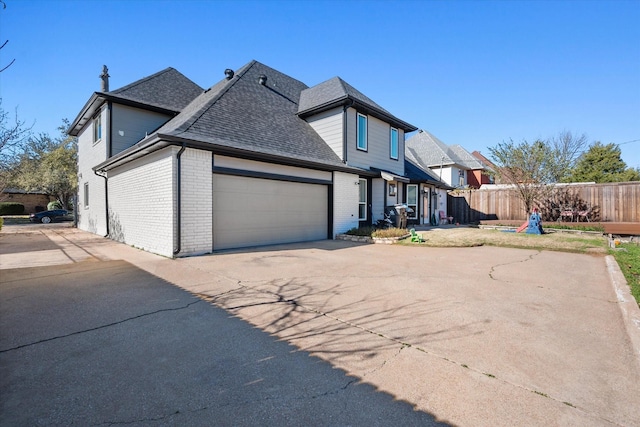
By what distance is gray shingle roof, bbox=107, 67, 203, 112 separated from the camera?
1331cm

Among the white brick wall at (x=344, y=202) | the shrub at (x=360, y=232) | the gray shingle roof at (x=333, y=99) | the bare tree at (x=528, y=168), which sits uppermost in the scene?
the gray shingle roof at (x=333, y=99)

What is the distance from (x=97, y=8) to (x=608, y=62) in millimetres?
19272

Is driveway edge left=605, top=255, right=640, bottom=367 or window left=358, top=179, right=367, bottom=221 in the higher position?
window left=358, top=179, right=367, bottom=221

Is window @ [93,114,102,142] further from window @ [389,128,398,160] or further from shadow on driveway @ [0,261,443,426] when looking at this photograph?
window @ [389,128,398,160]

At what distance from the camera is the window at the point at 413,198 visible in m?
16.9

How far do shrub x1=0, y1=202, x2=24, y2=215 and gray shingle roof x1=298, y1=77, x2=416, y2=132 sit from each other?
3643 centimetres

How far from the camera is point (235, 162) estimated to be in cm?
907

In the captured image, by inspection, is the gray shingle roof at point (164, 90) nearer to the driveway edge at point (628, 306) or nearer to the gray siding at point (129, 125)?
the gray siding at point (129, 125)

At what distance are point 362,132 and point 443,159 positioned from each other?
57.2 feet

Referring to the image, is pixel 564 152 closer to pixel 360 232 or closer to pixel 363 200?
pixel 363 200

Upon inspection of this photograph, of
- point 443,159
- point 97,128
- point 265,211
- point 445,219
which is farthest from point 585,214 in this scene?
point 97,128

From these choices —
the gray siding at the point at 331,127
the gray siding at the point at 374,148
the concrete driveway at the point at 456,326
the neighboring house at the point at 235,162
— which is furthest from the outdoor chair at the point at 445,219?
the concrete driveway at the point at 456,326

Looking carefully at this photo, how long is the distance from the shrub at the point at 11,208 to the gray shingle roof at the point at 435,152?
42215 mm

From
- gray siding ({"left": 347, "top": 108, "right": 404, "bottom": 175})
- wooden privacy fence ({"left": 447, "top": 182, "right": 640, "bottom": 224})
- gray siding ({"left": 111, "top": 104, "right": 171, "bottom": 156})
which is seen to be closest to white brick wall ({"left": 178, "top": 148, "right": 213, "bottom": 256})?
gray siding ({"left": 347, "top": 108, "right": 404, "bottom": 175})
